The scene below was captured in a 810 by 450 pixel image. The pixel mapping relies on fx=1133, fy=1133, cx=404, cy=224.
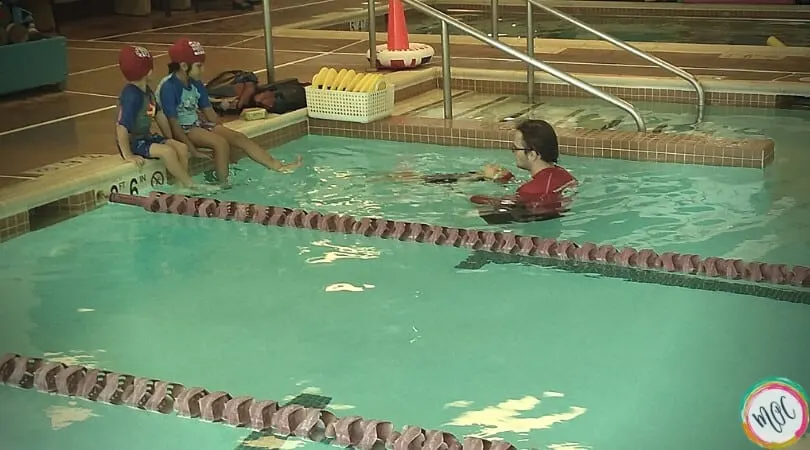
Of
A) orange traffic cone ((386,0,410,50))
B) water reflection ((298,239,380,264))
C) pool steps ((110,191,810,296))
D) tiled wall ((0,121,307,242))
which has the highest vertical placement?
orange traffic cone ((386,0,410,50))

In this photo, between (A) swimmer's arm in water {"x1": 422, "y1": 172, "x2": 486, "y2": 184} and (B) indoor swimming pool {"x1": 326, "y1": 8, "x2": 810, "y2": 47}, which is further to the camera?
(B) indoor swimming pool {"x1": 326, "y1": 8, "x2": 810, "y2": 47}

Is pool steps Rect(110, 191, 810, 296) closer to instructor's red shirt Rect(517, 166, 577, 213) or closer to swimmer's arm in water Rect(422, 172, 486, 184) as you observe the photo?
instructor's red shirt Rect(517, 166, 577, 213)

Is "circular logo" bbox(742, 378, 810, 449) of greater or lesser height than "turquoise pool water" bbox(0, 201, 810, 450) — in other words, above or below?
above

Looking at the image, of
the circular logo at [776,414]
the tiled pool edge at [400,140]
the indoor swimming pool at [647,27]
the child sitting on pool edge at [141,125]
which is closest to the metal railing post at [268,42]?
the tiled pool edge at [400,140]

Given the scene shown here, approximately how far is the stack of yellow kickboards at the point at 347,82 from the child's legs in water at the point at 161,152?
72.3 inches

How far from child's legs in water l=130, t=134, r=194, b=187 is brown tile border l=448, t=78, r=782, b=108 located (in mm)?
3680

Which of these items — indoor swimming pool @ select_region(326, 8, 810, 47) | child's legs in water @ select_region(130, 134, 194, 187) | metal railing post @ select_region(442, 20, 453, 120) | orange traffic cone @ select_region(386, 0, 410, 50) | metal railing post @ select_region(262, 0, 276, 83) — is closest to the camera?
child's legs in water @ select_region(130, 134, 194, 187)

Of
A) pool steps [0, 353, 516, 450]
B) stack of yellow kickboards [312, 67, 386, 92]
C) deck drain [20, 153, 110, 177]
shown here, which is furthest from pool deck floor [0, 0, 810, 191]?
pool steps [0, 353, 516, 450]

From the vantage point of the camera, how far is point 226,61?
9969 mm

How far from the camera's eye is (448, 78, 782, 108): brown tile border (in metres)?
8.62

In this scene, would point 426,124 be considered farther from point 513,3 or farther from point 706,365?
point 513,3

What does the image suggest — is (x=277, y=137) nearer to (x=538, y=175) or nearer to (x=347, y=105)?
(x=347, y=105)

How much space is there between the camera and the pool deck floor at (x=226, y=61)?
7.12 meters

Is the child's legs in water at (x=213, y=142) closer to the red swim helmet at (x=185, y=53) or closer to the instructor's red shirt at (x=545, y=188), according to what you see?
the red swim helmet at (x=185, y=53)
